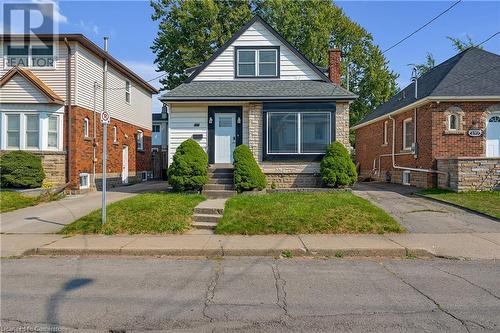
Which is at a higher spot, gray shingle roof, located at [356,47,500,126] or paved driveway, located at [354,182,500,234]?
gray shingle roof, located at [356,47,500,126]

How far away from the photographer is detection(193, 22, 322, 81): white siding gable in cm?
1673

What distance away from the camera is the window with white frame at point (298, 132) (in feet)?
49.0

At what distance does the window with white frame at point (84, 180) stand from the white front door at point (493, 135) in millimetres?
17584

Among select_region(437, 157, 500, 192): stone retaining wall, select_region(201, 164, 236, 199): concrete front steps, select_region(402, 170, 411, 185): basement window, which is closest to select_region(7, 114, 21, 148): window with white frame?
select_region(201, 164, 236, 199): concrete front steps

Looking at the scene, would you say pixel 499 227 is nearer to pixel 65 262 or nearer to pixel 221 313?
pixel 221 313

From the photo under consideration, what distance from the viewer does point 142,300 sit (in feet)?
16.2

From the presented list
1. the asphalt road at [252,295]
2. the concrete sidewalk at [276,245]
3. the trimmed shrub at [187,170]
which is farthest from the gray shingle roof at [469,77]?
the asphalt road at [252,295]

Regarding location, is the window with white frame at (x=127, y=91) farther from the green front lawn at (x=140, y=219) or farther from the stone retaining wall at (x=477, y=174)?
the stone retaining wall at (x=477, y=174)

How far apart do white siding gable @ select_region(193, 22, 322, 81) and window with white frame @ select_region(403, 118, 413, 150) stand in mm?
5855

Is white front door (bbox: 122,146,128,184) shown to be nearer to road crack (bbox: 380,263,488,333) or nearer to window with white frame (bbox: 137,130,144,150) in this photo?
window with white frame (bbox: 137,130,144,150)

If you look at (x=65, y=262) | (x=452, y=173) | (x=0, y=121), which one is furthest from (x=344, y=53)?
(x=65, y=262)

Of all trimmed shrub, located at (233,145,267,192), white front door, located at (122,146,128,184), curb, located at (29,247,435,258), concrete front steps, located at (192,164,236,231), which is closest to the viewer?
curb, located at (29,247,435,258)

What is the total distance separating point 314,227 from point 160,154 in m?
22.3

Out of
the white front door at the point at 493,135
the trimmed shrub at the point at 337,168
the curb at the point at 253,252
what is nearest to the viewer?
the curb at the point at 253,252
